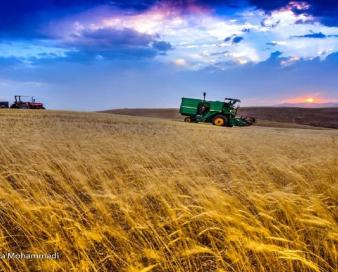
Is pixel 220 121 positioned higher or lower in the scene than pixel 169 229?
higher

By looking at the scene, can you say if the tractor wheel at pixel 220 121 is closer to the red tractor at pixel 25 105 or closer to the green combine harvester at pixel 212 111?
the green combine harvester at pixel 212 111

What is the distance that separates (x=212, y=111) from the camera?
3544 cm

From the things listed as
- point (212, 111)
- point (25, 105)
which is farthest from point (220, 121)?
point (25, 105)

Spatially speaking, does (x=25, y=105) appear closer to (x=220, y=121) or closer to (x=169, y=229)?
(x=220, y=121)

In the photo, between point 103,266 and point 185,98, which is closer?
point 103,266

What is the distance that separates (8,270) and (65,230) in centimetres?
79

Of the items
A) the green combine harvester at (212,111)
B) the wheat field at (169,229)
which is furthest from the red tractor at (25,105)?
the wheat field at (169,229)

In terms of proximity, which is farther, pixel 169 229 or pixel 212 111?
pixel 212 111

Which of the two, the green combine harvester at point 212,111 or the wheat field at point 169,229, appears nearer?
the wheat field at point 169,229

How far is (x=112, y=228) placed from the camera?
380 centimetres

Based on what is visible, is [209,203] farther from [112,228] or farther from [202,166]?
[202,166]

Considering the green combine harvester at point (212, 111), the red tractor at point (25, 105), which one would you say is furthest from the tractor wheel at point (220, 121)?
the red tractor at point (25, 105)

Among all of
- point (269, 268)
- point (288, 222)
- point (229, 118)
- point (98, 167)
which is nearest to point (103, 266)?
point (269, 268)

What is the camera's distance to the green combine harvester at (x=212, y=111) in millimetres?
35000
